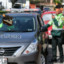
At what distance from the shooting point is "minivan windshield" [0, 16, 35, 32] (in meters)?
7.43

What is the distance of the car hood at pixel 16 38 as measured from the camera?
646 centimetres

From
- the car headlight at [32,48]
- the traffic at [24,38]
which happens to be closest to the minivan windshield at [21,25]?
the traffic at [24,38]

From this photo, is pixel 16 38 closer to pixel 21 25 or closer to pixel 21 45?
pixel 21 45

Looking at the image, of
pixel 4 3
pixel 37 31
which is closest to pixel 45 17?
pixel 37 31

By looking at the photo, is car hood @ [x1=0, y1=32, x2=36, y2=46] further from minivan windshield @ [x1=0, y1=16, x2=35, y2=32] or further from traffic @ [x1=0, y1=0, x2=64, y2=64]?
minivan windshield @ [x1=0, y1=16, x2=35, y2=32]

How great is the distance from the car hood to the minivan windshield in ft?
1.23

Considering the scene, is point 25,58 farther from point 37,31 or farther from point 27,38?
point 37,31

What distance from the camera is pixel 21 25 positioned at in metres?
7.61

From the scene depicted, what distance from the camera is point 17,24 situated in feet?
25.2

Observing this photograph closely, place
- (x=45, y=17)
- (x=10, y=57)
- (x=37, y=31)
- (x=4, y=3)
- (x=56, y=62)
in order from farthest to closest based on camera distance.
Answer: (x=4, y=3)
(x=45, y=17)
(x=56, y=62)
(x=37, y=31)
(x=10, y=57)

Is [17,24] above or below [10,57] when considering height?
above

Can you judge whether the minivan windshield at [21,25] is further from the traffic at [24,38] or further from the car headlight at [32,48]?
the car headlight at [32,48]

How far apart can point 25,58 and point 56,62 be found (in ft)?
7.17

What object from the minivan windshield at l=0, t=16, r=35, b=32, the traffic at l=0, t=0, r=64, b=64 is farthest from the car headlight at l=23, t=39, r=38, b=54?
the minivan windshield at l=0, t=16, r=35, b=32
